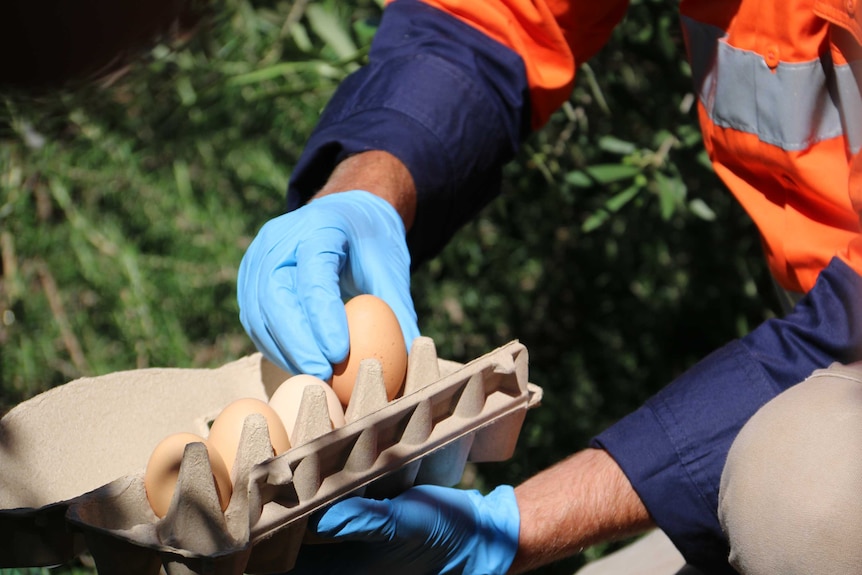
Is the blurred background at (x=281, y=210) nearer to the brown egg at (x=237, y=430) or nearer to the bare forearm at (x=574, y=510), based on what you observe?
the bare forearm at (x=574, y=510)

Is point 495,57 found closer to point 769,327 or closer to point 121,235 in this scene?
point 769,327

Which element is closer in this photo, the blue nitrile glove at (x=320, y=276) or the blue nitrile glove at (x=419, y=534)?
the blue nitrile glove at (x=419, y=534)

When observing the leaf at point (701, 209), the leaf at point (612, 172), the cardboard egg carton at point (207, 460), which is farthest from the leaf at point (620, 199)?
the cardboard egg carton at point (207, 460)

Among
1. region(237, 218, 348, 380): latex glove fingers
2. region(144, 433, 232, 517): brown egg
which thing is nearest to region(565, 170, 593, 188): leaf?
region(237, 218, 348, 380): latex glove fingers

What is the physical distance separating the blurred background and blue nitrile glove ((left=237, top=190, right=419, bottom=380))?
72 centimetres

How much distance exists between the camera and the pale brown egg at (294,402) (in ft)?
3.72

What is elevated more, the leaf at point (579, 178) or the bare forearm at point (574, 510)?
the leaf at point (579, 178)

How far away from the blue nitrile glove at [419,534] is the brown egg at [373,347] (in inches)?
5.9

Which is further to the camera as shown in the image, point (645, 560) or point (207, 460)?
point (645, 560)

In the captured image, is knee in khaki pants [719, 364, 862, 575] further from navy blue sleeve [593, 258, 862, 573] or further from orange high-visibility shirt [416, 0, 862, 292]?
orange high-visibility shirt [416, 0, 862, 292]

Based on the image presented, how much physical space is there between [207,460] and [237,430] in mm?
150

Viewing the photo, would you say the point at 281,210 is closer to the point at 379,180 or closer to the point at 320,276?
the point at 379,180

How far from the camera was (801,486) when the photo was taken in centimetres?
Answer: 111

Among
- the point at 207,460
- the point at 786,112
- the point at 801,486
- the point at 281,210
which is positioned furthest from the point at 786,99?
the point at 281,210
